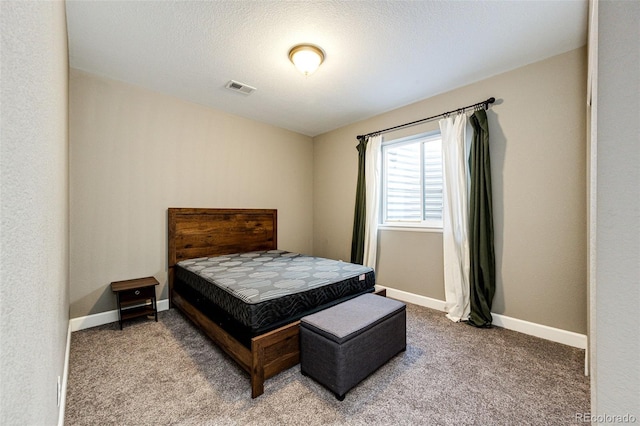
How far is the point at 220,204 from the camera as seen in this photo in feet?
11.9

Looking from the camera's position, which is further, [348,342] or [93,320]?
[93,320]

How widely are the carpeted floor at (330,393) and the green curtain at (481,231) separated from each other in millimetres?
347

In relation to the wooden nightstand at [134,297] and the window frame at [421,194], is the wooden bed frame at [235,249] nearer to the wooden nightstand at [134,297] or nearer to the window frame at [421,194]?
the wooden nightstand at [134,297]

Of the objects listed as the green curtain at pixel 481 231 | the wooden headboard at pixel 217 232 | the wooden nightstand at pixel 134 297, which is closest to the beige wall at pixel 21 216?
the wooden nightstand at pixel 134 297

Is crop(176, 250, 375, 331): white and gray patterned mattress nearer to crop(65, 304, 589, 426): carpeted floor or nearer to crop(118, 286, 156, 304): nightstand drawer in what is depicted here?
crop(118, 286, 156, 304): nightstand drawer

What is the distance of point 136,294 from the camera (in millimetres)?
2682

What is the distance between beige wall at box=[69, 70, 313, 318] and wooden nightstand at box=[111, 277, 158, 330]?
197mm

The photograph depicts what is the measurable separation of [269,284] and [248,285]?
0.16 meters

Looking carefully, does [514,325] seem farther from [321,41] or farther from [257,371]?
[321,41]

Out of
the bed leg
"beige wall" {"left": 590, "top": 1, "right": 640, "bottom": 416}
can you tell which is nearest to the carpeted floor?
the bed leg

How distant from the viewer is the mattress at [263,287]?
1.82 metres

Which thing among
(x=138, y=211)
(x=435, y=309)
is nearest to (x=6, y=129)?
(x=138, y=211)

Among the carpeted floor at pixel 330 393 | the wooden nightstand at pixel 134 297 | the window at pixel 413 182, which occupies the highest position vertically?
the window at pixel 413 182

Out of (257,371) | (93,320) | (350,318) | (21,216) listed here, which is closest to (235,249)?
(93,320)
